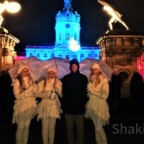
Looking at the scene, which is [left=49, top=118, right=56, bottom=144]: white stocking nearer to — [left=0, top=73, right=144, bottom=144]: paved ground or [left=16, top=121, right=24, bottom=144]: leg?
[left=16, top=121, right=24, bottom=144]: leg

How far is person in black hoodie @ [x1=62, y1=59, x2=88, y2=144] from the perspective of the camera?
9.39 meters

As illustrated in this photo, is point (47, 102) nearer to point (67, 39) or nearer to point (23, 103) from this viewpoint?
point (23, 103)

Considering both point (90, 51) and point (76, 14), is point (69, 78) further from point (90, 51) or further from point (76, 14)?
point (76, 14)

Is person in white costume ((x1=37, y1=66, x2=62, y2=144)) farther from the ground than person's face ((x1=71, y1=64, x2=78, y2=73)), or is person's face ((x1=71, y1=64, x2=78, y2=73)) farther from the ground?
person's face ((x1=71, y1=64, x2=78, y2=73))

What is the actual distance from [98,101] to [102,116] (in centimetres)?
40

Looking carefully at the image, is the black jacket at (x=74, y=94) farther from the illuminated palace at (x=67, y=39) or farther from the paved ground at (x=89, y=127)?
the illuminated palace at (x=67, y=39)

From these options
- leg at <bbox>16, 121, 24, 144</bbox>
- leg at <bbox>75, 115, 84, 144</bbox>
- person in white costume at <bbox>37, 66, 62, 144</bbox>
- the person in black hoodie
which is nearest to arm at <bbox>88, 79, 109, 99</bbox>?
the person in black hoodie

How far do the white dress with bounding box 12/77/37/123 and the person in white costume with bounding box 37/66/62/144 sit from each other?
20 centimetres

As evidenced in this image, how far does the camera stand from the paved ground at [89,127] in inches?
421

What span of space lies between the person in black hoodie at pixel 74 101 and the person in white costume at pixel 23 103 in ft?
2.92

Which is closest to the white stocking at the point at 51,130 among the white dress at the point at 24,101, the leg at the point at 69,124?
the leg at the point at 69,124

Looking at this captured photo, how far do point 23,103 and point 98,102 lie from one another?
1910 mm

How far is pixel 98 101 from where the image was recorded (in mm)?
9688

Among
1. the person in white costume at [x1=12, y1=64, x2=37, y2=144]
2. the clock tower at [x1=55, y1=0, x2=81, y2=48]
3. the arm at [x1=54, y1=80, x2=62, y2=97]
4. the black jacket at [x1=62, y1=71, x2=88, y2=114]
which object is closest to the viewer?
the black jacket at [x1=62, y1=71, x2=88, y2=114]
